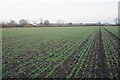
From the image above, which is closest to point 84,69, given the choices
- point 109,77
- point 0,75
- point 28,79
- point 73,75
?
point 73,75

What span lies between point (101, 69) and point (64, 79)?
2.32m

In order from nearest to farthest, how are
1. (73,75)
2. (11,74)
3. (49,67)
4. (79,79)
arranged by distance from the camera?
(79,79)
(73,75)
(11,74)
(49,67)

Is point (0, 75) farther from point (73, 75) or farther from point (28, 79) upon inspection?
point (73, 75)

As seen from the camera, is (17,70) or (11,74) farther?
(17,70)

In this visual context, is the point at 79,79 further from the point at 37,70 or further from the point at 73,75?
the point at 37,70

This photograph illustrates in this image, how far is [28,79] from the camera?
477 cm

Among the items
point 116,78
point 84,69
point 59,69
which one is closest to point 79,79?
point 84,69

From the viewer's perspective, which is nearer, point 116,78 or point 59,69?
point 116,78

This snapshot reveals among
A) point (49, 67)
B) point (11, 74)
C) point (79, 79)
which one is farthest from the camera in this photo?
point (49, 67)

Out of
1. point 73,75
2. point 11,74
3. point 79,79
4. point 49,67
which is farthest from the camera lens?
point 49,67

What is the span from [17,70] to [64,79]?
288cm

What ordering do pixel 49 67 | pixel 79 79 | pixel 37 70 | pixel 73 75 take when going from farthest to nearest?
pixel 49 67 < pixel 37 70 < pixel 73 75 < pixel 79 79

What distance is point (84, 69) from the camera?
552 cm

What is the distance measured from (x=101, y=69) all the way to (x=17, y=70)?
15.8ft
